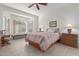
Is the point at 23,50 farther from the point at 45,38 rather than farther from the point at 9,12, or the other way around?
the point at 9,12

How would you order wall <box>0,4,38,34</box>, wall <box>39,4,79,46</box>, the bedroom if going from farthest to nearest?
wall <box>39,4,79,46</box> → the bedroom → wall <box>0,4,38,34</box>

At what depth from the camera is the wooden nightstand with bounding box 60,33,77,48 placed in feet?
9.81

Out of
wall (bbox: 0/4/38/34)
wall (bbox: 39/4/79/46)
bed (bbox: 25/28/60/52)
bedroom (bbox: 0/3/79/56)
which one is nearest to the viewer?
wall (bbox: 0/4/38/34)

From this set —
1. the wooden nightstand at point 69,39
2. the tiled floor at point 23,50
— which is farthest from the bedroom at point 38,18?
the wooden nightstand at point 69,39

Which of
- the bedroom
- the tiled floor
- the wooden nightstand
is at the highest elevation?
the bedroom

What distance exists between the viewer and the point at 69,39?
3.28m

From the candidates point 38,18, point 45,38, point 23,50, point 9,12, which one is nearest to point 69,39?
point 45,38

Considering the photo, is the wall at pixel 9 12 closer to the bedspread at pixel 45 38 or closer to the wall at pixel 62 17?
the wall at pixel 62 17

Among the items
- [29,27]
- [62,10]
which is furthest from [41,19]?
[62,10]

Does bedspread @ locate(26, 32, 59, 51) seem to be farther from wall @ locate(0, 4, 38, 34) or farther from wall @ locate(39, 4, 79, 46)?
wall @ locate(0, 4, 38, 34)

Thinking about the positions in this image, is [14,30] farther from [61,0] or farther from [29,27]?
[61,0]

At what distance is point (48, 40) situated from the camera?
3129 mm

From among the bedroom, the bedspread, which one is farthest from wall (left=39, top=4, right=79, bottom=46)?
the bedspread

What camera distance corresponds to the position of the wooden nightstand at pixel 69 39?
2.99m
